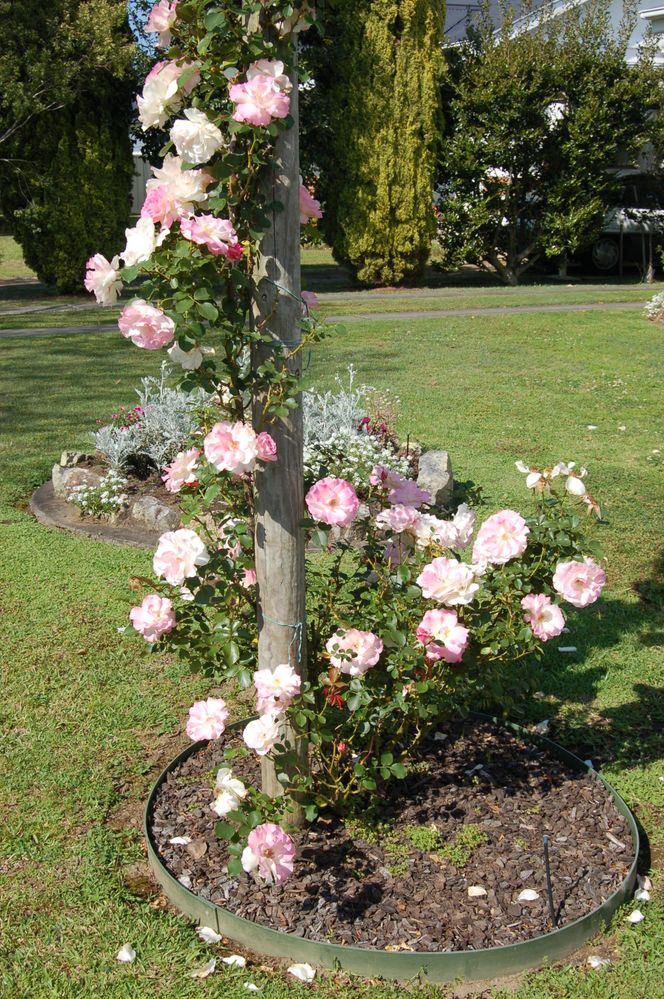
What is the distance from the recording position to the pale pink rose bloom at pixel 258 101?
217 cm

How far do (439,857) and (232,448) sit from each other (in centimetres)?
136

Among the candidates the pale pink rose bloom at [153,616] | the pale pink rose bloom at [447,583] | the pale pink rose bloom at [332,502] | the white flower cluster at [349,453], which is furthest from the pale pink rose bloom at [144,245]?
the white flower cluster at [349,453]

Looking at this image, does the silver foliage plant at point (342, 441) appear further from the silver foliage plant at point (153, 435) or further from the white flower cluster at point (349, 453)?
the silver foliage plant at point (153, 435)

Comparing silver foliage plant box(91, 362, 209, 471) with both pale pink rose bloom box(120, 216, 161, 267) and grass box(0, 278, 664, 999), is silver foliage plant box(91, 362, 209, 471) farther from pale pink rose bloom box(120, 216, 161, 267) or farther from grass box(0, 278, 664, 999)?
pale pink rose bloom box(120, 216, 161, 267)

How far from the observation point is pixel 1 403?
8.48m

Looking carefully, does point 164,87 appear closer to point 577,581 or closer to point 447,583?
point 447,583

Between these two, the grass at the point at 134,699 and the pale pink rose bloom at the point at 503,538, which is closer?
the grass at the point at 134,699

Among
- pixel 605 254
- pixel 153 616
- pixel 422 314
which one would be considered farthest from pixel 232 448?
pixel 605 254

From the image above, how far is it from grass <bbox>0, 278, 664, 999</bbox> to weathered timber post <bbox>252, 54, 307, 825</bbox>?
57 cm

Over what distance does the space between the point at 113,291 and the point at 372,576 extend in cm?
127

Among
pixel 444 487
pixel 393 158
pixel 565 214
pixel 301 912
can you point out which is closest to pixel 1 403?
pixel 444 487

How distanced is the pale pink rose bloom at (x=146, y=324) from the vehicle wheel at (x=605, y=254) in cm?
1797

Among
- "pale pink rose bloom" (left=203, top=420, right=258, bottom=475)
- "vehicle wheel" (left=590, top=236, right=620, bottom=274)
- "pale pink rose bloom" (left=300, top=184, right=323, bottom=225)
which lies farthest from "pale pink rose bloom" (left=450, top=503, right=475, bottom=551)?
"vehicle wheel" (left=590, top=236, right=620, bottom=274)

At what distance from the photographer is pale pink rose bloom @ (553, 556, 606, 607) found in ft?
8.75
